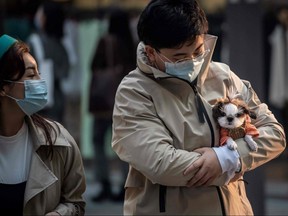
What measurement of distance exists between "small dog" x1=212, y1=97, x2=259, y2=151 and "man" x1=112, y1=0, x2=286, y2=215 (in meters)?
0.03

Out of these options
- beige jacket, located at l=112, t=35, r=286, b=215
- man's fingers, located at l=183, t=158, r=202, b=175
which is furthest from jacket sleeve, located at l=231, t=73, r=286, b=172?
man's fingers, located at l=183, t=158, r=202, b=175

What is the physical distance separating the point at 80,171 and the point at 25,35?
226 inches

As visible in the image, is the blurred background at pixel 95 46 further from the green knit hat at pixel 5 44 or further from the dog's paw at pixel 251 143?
the dog's paw at pixel 251 143

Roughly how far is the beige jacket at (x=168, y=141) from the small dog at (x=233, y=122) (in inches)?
1.2

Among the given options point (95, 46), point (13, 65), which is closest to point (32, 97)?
point (13, 65)

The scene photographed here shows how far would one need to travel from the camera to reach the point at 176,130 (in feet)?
11.8

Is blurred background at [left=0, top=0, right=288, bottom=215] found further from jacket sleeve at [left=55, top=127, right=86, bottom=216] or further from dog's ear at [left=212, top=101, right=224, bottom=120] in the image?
dog's ear at [left=212, top=101, right=224, bottom=120]

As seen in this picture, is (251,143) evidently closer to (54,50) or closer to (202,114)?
(202,114)

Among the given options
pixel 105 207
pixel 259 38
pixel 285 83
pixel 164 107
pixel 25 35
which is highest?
pixel 164 107

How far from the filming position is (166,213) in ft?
11.8

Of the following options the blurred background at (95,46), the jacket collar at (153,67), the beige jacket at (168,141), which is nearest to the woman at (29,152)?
the beige jacket at (168,141)

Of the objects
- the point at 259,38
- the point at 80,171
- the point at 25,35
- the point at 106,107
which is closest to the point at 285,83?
the point at 106,107

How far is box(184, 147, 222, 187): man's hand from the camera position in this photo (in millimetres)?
3486

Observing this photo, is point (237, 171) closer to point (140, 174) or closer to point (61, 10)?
point (140, 174)
